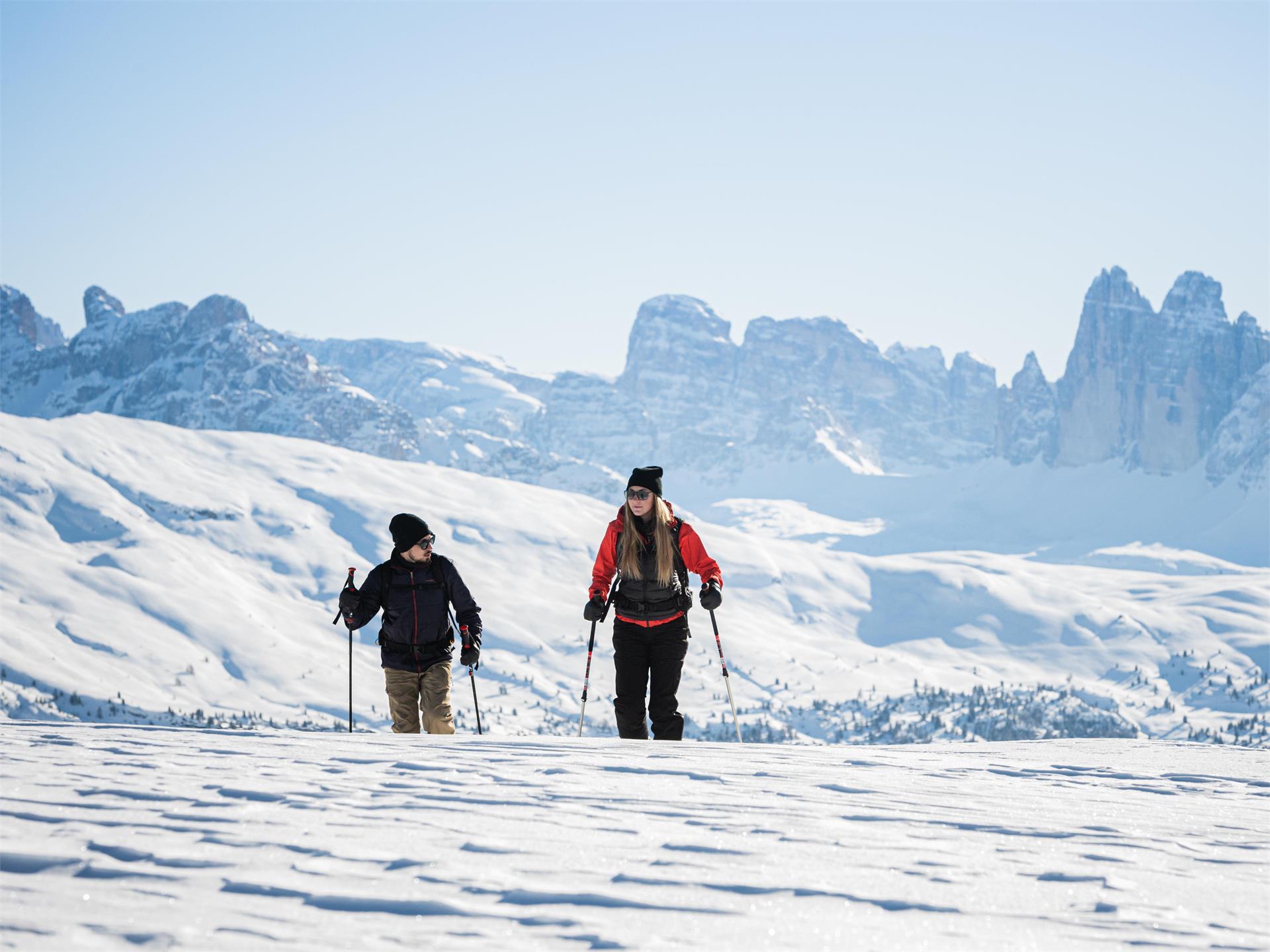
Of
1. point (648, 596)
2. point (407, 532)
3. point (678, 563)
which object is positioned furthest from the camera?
point (678, 563)

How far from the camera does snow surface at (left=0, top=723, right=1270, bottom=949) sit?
4762 millimetres

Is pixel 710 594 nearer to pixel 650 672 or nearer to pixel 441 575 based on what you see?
pixel 650 672

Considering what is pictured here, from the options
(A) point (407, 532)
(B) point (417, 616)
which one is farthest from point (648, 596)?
(A) point (407, 532)

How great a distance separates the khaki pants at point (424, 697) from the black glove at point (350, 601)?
71 centimetres

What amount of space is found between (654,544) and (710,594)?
3.89 ft

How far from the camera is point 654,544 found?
11.4m

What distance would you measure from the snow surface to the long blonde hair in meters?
2.59

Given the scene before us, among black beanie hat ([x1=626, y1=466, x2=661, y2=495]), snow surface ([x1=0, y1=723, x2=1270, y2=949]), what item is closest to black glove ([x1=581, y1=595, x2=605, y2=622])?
black beanie hat ([x1=626, y1=466, x2=661, y2=495])

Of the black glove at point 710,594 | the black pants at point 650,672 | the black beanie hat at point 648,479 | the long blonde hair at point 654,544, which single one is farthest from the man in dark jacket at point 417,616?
the black glove at point 710,594

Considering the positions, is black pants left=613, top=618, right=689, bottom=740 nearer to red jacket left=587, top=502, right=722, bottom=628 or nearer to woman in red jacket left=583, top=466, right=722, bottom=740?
woman in red jacket left=583, top=466, right=722, bottom=740

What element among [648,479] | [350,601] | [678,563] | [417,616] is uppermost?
[648,479]

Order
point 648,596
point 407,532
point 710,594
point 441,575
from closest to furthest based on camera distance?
point 648,596
point 407,532
point 441,575
point 710,594

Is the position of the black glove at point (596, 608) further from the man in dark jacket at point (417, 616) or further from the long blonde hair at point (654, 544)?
the man in dark jacket at point (417, 616)

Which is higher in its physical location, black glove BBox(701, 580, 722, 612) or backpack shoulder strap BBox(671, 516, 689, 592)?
backpack shoulder strap BBox(671, 516, 689, 592)
